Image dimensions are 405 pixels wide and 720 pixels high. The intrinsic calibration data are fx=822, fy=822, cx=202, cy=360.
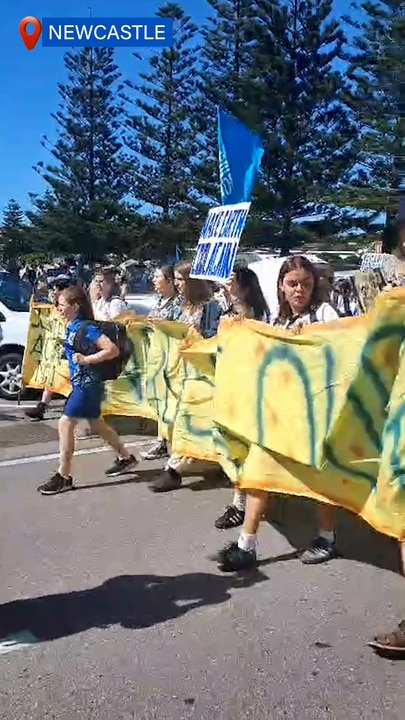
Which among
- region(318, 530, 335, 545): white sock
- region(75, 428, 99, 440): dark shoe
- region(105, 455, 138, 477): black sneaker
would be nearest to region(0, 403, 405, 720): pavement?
region(318, 530, 335, 545): white sock

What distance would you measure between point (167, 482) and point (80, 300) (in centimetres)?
143

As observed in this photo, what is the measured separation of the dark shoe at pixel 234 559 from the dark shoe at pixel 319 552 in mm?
318

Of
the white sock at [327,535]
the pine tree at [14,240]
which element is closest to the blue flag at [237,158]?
the white sock at [327,535]

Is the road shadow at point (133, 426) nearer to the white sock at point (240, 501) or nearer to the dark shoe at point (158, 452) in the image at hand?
the dark shoe at point (158, 452)

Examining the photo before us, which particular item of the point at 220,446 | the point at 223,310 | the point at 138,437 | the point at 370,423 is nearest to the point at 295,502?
the point at 220,446

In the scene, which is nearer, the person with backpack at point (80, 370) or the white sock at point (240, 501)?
the white sock at point (240, 501)

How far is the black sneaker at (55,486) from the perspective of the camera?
5.75m

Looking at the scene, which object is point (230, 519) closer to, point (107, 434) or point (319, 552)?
point (319, 552)


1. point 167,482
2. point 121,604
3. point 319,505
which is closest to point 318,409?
point 319,505

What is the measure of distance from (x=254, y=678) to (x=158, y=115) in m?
32.9

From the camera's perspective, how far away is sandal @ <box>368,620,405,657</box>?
135 inches

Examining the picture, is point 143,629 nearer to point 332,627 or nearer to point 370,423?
point 332,627

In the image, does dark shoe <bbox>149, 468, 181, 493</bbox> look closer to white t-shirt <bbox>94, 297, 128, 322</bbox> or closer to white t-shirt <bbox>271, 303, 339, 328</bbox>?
white t-shirt <bbox>271, 303, 339, 328</bbox>

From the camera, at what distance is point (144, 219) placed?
3609cm
